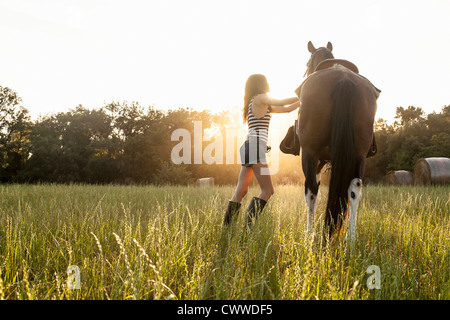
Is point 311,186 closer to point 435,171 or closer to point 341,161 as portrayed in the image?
point 341,161

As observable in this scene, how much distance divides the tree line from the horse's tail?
796 inches

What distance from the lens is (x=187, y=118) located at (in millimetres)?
30062

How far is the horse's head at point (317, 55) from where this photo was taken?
460cm

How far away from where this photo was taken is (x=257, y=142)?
13.2 feet

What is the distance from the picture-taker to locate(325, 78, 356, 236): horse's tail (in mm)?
3166

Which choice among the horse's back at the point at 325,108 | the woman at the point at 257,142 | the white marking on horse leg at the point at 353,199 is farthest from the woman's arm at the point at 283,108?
the white marking on horse leg at the point at 353,199

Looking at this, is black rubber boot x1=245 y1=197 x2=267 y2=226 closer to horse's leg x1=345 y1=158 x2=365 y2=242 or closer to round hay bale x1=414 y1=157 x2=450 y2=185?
horse's leg x1=345 y1=158 x2=365 y2=242

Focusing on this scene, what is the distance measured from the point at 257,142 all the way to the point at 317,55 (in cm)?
183

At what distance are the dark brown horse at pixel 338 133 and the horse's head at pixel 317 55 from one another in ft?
2.64

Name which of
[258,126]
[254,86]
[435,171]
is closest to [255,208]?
[258,126]

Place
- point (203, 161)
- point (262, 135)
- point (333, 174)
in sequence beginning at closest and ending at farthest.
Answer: point (333, 174) → point (262, 135) → point (203, 161)

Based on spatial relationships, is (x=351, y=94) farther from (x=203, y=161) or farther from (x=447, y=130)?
(x=447, y=130)
